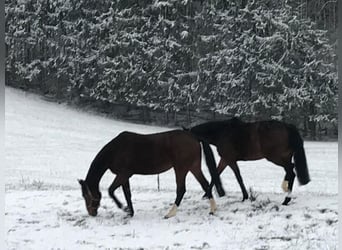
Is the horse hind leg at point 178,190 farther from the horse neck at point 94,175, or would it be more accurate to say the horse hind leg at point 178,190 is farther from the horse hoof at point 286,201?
the horse hoof at point 286,201

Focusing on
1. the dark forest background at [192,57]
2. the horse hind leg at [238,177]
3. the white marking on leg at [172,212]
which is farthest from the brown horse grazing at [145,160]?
the dark forest background at [192,57]

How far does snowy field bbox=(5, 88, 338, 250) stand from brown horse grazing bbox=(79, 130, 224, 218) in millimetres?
140

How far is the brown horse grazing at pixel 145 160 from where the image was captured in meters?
2.89

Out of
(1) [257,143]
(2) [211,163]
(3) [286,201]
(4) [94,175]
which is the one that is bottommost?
(3) [286,201]

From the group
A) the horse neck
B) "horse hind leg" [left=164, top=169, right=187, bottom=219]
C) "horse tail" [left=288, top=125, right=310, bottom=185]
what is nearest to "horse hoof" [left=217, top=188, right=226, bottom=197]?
"horse hind leg" [left=164, top=169, right=187, bottom=219]

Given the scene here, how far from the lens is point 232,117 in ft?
10.8

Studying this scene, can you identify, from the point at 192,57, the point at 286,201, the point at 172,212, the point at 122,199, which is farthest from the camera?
the point at 192,57

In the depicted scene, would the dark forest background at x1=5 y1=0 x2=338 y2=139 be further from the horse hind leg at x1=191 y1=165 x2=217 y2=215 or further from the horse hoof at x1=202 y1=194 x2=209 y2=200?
the horse hoof at x1=202 y1=194 x2=209 y2=200

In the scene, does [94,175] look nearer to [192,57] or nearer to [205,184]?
[205,184]

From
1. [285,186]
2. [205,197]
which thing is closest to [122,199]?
[205,197]

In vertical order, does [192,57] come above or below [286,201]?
above

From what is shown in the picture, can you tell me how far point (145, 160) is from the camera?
2920 millimetres

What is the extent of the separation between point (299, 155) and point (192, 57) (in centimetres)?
115

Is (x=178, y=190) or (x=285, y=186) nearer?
(x=178, y=190)
